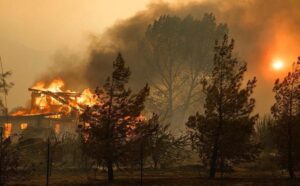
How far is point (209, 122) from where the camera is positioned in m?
28.7

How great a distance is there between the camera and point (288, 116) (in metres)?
27.8

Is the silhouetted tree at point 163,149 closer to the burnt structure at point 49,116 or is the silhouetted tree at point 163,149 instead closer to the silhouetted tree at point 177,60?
the burnt structure at point 49,116

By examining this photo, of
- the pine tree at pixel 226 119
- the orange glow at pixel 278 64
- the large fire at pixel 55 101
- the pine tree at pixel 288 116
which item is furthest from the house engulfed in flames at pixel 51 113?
the orange glow at pixel 278 64

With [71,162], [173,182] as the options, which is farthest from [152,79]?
[173,182]

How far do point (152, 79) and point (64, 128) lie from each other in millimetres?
20211

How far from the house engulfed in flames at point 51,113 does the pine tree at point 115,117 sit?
26.2 metres

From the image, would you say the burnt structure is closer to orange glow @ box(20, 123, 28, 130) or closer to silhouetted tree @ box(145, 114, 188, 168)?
orange glow @ box(20, 123, 28, 130)

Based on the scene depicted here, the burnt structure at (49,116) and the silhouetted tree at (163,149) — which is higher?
the burnt structure at (49,116)

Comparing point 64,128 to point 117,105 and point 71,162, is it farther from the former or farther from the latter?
point 117,105

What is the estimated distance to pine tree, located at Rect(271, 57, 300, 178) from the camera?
27609mm

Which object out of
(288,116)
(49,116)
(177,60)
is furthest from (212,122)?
(177,60)

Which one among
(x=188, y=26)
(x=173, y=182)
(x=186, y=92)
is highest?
(x=188, y=26)

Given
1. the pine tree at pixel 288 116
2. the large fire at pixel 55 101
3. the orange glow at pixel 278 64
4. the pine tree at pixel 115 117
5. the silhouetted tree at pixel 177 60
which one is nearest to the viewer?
the pine tree at pixel 115 117

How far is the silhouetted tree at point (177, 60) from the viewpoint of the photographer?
71500 millimetres
